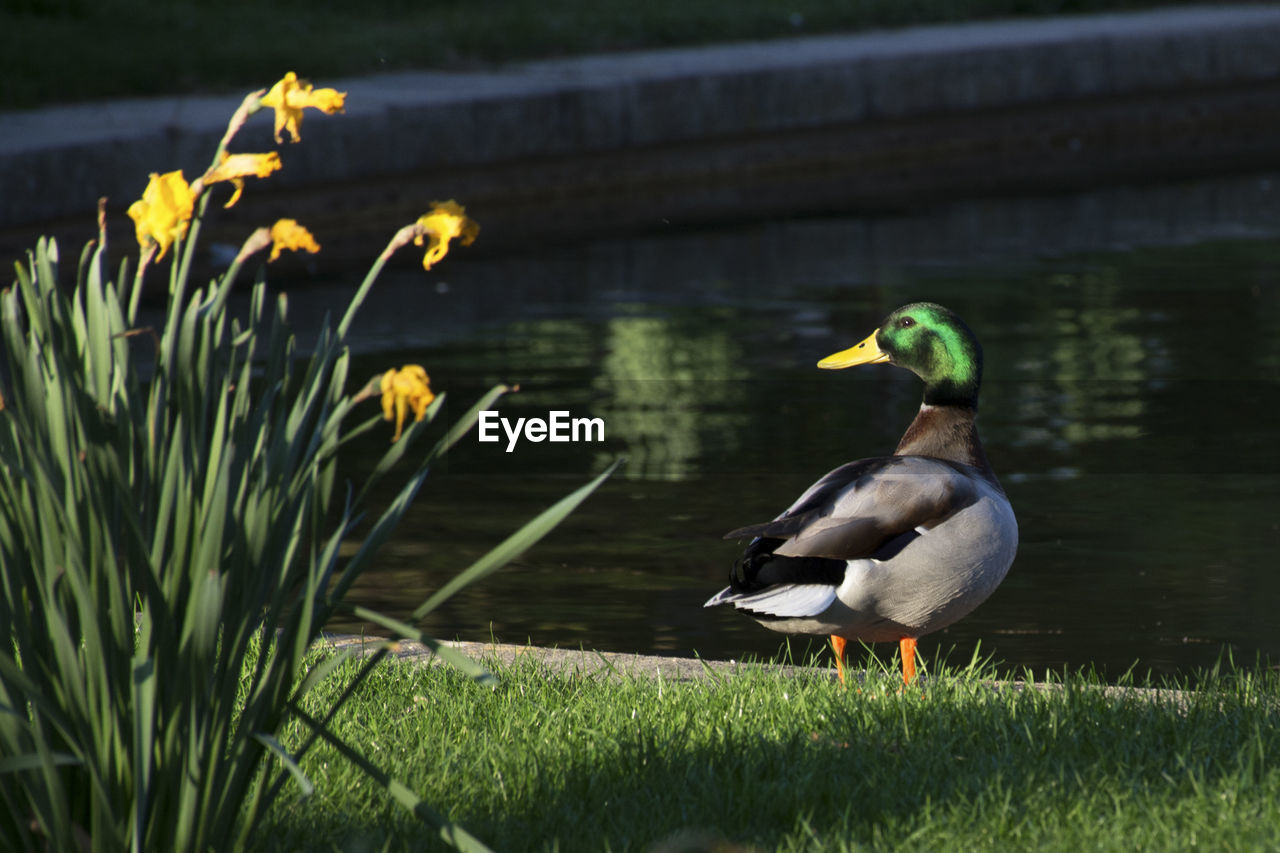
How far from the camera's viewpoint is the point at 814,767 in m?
4.11

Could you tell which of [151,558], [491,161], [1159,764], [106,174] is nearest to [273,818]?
[151,558]

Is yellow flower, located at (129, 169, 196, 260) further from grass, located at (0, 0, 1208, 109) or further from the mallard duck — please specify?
grass, located at (0, 0, 1208, 109)

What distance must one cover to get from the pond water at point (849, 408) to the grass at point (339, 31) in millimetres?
3677

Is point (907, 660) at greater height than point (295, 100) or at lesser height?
lesser

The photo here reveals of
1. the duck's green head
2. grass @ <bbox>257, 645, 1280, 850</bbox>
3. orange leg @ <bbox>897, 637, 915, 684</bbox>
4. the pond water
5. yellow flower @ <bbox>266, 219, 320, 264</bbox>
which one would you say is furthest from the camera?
the pond water

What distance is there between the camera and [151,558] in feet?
10.7

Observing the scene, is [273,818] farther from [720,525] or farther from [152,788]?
[720,525]

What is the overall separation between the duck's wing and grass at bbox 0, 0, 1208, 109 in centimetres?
1042

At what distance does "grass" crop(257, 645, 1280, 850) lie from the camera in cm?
384

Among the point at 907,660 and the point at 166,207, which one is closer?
the point at 166,207

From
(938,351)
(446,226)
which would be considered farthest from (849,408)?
(446,226)

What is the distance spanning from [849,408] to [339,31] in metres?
10.5

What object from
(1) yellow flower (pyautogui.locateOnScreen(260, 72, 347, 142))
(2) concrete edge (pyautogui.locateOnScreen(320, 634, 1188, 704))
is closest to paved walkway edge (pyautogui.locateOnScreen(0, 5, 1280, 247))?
(2) concrete edge (pyautogui.locateOnScreen(320, 634, 1188, 704))

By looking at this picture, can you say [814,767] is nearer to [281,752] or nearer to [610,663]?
[610,663]
